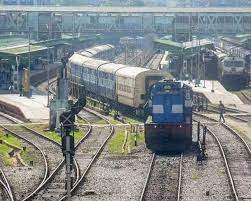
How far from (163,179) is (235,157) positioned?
5.47 meters

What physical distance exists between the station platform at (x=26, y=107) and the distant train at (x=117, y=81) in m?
3.86

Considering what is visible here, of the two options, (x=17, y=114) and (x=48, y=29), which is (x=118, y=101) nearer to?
(x=17, y=114)

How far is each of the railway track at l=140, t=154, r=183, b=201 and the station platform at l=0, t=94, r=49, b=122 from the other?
16302mm

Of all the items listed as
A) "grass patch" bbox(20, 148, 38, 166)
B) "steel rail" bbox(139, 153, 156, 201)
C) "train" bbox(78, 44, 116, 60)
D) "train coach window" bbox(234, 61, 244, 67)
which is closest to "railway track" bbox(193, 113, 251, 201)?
"steel rail" bbox(139, 153, 156, 201)

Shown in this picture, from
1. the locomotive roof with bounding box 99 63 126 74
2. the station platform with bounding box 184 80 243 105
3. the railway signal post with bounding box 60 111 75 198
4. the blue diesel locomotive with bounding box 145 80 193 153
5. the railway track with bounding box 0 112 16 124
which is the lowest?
the railway track with bounding box 0 112 16 124

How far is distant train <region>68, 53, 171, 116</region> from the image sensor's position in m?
40.9

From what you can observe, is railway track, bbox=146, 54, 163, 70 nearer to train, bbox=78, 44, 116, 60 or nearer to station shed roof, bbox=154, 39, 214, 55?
station shed roof, bbox=154, 39, 214, 55

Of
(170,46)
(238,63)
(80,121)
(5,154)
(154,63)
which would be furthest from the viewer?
(154,63)

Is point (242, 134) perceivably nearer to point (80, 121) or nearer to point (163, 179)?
point (80, 121)

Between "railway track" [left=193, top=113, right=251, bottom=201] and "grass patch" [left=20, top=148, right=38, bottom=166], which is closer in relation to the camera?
"railway track" [left=193, top=113, right=251, bottom=201]

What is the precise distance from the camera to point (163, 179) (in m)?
24.4

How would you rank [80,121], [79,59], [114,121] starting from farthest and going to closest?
[79,59]
[114,121]
[80,121]

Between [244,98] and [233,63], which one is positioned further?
[233,63]

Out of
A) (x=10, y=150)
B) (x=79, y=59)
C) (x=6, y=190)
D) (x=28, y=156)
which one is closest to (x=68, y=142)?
(x=6, y=190)
